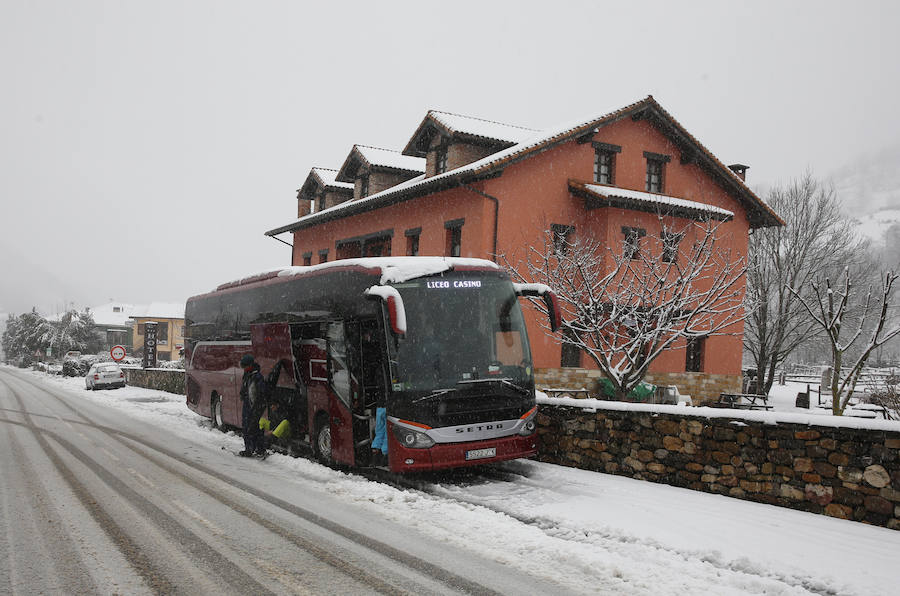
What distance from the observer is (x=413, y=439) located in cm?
891

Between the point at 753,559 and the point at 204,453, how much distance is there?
9.35 metres

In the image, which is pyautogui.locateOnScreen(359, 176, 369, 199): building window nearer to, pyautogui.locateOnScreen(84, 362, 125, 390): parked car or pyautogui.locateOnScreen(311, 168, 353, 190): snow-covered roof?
pyautogui.locateOnScreen(311, 168, 353, 190): snow-covered roof

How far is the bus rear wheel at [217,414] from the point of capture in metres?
15.7

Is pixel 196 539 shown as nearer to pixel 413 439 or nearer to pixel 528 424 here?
pixel 413 439

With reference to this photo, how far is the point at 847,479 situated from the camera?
736 cm

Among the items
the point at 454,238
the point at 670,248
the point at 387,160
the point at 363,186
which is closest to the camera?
the point at 670,248

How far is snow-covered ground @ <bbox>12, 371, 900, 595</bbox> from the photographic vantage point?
5602 mm

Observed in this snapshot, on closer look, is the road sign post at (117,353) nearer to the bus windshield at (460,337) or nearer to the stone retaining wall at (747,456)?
the stone retaining wall at (747,456)

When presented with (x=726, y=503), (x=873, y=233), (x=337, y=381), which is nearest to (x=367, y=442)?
(x=337, y=381)

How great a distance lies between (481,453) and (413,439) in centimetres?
101

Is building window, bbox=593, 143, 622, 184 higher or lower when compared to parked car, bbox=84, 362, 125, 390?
higher

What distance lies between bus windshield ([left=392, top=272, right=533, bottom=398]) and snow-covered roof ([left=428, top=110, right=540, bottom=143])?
15568 millimetres

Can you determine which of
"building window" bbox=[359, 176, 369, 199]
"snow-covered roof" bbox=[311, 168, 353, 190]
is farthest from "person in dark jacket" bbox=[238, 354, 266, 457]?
"snow-covered roof" bbox=[311, 168, 353, 190]

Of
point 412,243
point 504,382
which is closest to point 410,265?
point 504,382
